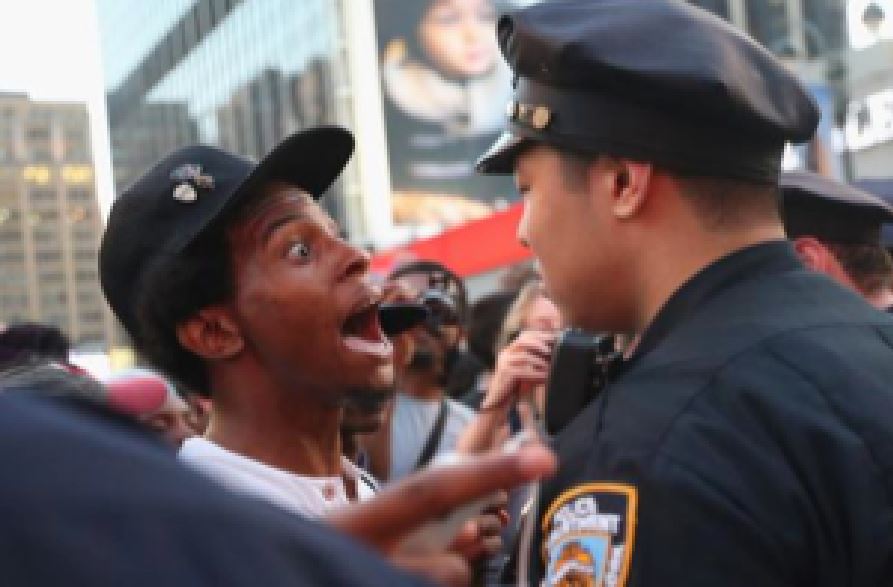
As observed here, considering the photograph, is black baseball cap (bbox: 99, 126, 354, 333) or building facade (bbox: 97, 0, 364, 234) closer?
black baseball cap (bbox: 99, 126, 354, 333)

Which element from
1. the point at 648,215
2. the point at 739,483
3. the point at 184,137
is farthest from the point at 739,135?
the point at 184,137

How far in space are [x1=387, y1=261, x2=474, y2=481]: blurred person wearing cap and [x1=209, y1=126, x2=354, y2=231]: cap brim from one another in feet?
6.68

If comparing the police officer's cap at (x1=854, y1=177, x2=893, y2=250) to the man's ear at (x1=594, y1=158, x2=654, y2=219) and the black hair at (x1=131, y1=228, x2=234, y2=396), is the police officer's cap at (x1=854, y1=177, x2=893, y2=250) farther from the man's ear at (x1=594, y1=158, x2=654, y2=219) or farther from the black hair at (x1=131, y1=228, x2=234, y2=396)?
the black hair at (x1=131, y1=228, x2=234, y2=396)

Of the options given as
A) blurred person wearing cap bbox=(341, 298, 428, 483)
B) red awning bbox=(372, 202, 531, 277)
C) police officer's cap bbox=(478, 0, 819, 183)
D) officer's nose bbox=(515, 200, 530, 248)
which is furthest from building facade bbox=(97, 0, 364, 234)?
police officer's cap bbox=(478, 0, 819, 183)

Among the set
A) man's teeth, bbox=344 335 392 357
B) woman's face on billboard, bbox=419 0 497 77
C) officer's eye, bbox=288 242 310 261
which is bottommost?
man's teeth, bbox=344 335 392 357

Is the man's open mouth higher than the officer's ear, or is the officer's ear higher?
the officer's ear

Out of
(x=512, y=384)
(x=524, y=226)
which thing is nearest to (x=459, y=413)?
(x=512, y=384)

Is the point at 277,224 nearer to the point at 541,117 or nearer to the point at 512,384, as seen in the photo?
the point at 541,117

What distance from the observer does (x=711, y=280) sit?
5.72 feet

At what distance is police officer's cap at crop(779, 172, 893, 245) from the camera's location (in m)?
3.16

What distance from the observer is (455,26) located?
57094 millimetres

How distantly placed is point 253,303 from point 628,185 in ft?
2.44

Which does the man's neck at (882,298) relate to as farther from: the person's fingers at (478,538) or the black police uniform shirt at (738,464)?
the person's fingers at (478,538)

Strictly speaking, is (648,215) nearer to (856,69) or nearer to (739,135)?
(739,135)
